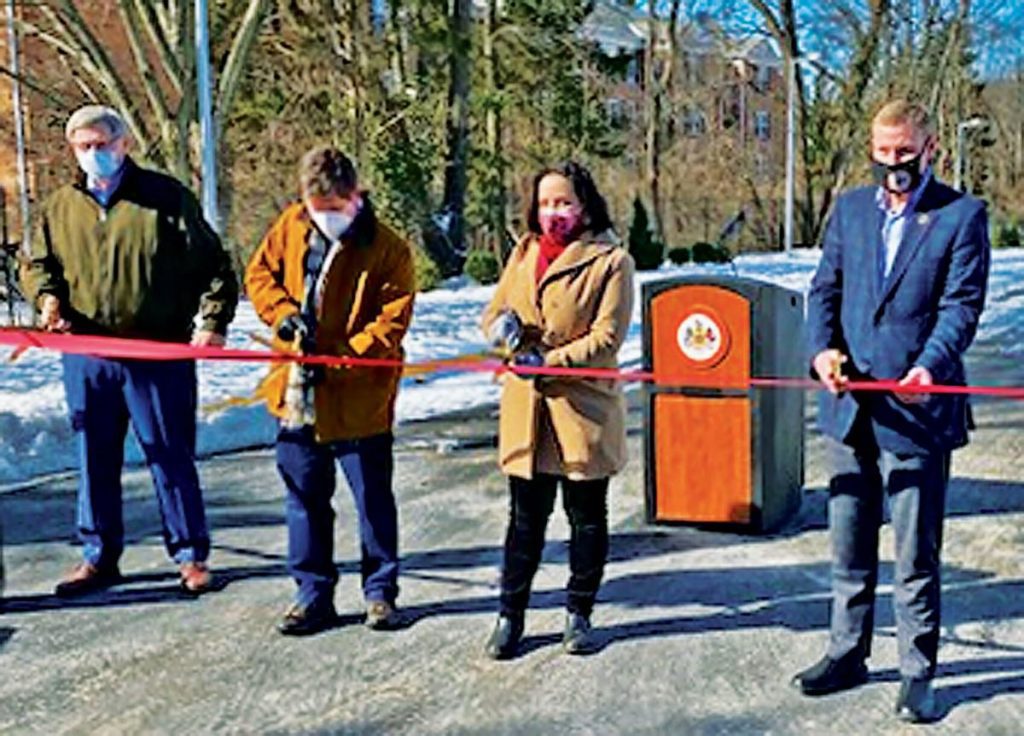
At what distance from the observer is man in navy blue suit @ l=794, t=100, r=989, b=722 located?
12.1 ft

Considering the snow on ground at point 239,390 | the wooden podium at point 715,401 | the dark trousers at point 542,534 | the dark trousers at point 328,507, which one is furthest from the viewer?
the snow on ground at point 239,390

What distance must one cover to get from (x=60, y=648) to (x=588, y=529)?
1.96 metres

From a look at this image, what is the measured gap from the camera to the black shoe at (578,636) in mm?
4438

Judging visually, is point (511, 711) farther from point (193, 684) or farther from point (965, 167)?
point (965, 167)

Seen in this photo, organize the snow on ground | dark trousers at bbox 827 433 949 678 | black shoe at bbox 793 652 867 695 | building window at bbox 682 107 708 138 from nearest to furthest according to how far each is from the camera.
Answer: dark trousers at bbox 827 433 949 678, black shoe at bbox 793 652 867 695, the snow on ground, building window at bbox 682 107 708 138

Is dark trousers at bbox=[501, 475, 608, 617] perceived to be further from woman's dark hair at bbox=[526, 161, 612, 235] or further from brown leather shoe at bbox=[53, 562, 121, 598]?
brown leather shoe at bbox=[53, 562, 121, 598]

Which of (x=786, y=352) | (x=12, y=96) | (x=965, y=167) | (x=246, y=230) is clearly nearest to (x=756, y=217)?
(x=965, y=167)

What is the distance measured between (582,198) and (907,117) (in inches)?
42.7

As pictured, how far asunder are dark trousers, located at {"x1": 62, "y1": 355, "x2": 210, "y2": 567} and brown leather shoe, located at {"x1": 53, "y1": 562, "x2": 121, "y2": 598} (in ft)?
0.29

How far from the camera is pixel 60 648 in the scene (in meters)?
4.57

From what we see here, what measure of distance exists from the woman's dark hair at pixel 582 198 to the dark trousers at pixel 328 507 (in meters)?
0.98

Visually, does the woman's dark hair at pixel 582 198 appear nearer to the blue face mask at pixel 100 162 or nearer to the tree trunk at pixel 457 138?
the blue face mask at pixel 100 162

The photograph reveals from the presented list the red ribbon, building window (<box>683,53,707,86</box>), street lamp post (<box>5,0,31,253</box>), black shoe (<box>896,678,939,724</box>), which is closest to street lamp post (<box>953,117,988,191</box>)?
building window (<box>683,53,707,86</box>)

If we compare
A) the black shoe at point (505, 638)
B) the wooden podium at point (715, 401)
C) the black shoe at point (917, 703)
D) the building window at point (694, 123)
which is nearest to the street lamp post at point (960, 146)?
the building window at point (694, 123)
